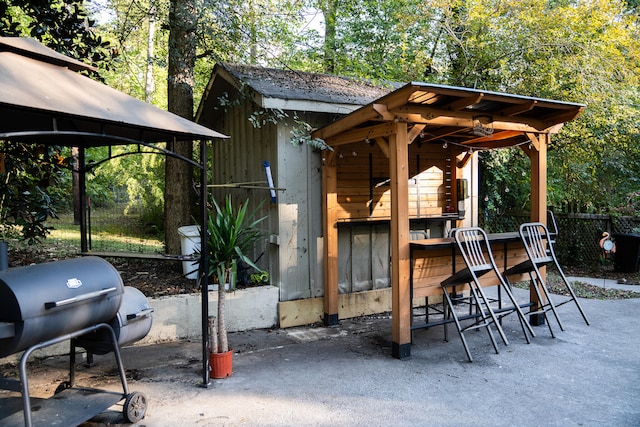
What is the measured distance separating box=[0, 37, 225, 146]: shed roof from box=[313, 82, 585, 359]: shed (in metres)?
1.71

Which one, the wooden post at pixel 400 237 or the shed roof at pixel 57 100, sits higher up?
the shed roof at pixel 57 100

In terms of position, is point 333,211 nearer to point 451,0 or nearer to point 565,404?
point 565,404

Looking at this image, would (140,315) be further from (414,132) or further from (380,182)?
(380,182)

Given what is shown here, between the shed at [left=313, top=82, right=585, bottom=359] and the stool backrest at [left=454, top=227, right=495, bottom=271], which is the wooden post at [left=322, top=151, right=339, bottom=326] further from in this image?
the stool backrest at [left=454, top=227, right=495, bottom=271]

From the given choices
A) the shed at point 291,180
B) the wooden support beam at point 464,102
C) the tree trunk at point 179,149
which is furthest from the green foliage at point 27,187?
the wooden support beam at point 464,102

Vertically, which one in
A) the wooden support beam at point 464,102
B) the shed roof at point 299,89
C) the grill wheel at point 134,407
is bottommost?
the grill wheel at point 134,407

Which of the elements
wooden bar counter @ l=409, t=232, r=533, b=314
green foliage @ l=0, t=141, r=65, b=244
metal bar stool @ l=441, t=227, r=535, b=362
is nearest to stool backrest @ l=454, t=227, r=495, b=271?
metal bar stool @ l=441, t=227, r=535, b=362

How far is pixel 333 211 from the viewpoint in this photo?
547 centimetres

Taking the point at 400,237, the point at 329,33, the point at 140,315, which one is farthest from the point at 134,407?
the point at 329,33

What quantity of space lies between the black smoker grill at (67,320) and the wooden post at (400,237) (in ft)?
7.37

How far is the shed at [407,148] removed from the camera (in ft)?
13.9

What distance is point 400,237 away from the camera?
425 centimetres

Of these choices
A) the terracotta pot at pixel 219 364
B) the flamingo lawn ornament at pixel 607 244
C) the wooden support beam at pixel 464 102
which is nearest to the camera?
the terracotta pot at pixel 219 364

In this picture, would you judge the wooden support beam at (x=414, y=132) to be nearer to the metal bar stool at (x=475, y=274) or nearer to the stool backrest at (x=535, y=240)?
the metal bar stool at (x=475, y=274)
